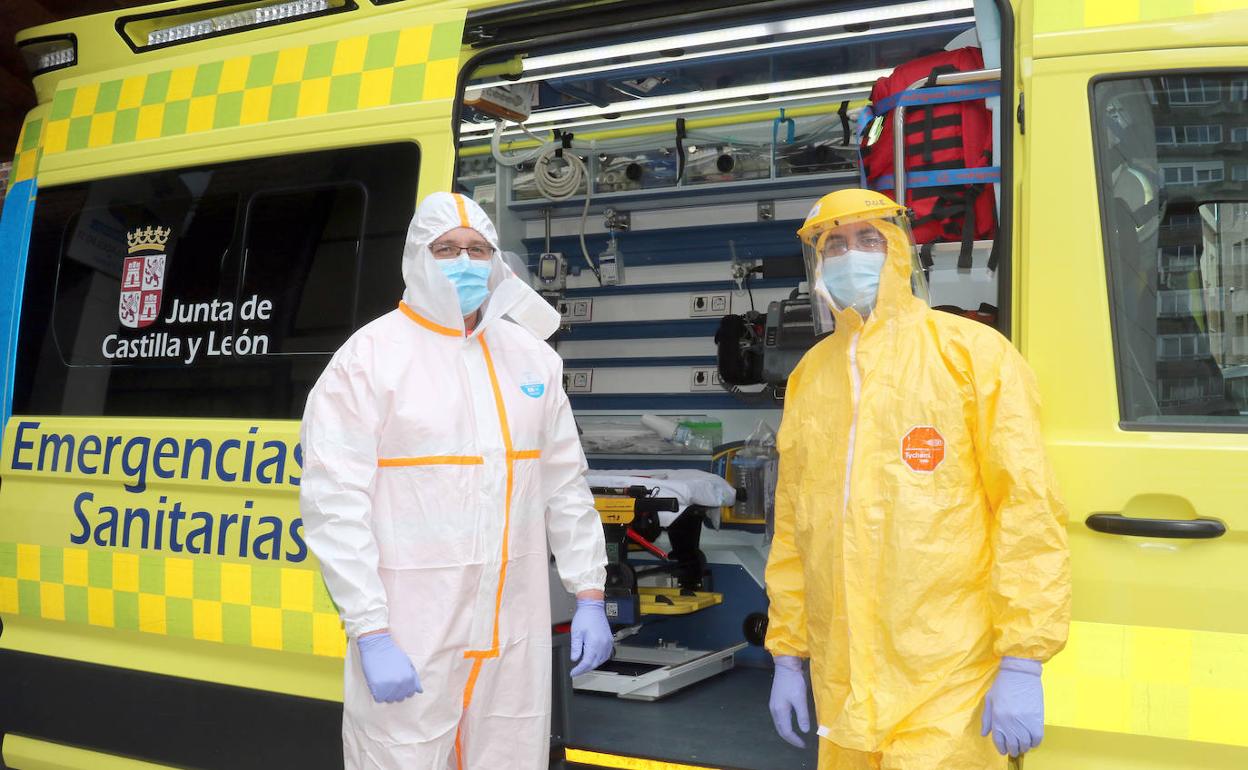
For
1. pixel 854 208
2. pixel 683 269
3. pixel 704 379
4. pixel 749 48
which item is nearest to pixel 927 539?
pixel 854 208

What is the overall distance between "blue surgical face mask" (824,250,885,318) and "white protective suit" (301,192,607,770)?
0.72 metres

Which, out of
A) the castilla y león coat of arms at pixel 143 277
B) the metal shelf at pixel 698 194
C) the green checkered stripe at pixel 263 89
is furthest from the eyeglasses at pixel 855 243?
the metal shelf at pixel 698 194

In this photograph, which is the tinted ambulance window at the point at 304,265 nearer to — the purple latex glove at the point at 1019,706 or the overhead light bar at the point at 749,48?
the overhead light bar at the point at 749,48

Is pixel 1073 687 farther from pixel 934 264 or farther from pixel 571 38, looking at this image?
pixel 571 38

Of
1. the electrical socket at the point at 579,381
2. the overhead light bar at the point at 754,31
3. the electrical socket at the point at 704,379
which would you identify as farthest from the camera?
the electrical socket at the point at 579,381

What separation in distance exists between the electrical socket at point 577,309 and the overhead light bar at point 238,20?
9.59 ft

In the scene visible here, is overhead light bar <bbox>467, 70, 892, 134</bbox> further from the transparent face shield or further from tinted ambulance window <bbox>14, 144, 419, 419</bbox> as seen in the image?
the transparent face shield

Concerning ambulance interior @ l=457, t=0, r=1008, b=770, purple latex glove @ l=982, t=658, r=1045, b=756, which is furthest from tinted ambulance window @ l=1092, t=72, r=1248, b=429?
ambulance interior @ l=457, t=0, r=1008, b=770

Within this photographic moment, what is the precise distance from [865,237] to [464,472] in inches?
39.9

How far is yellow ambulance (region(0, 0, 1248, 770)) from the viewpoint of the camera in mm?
2240

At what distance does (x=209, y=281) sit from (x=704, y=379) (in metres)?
3.02

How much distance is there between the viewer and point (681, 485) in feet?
16.2

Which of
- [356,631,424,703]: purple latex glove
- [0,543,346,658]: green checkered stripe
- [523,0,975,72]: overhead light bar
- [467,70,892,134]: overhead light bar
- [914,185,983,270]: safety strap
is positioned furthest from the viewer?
[467,70,892,134]: overhead light bar

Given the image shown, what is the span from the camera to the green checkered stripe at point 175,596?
305cm
